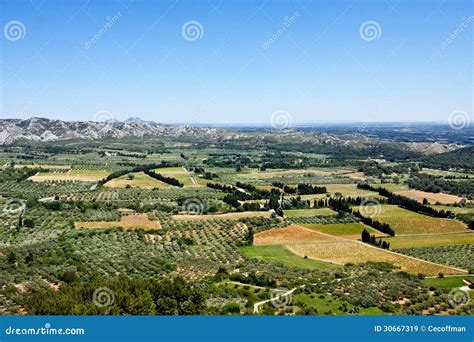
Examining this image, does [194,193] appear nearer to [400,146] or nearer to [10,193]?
[10,193]

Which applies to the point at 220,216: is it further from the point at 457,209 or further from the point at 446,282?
the point at 457,209

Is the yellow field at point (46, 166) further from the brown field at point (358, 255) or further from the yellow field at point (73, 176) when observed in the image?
the brown field at point (358, 255)

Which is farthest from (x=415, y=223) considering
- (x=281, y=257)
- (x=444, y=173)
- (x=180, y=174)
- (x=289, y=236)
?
(x=444, y=173)

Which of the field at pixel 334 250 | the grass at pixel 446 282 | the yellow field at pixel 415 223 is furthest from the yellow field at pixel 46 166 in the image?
the grass at pixel 446 282

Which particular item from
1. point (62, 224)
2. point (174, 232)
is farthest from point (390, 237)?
point (62, 224)

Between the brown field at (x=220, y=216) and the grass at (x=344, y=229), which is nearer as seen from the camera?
the grass at (x=344, y=229)

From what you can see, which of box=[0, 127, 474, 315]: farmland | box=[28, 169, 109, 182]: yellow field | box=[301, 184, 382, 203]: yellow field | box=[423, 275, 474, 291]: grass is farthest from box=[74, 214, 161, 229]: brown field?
box=[28, 169, 109, 182]: yellow field
